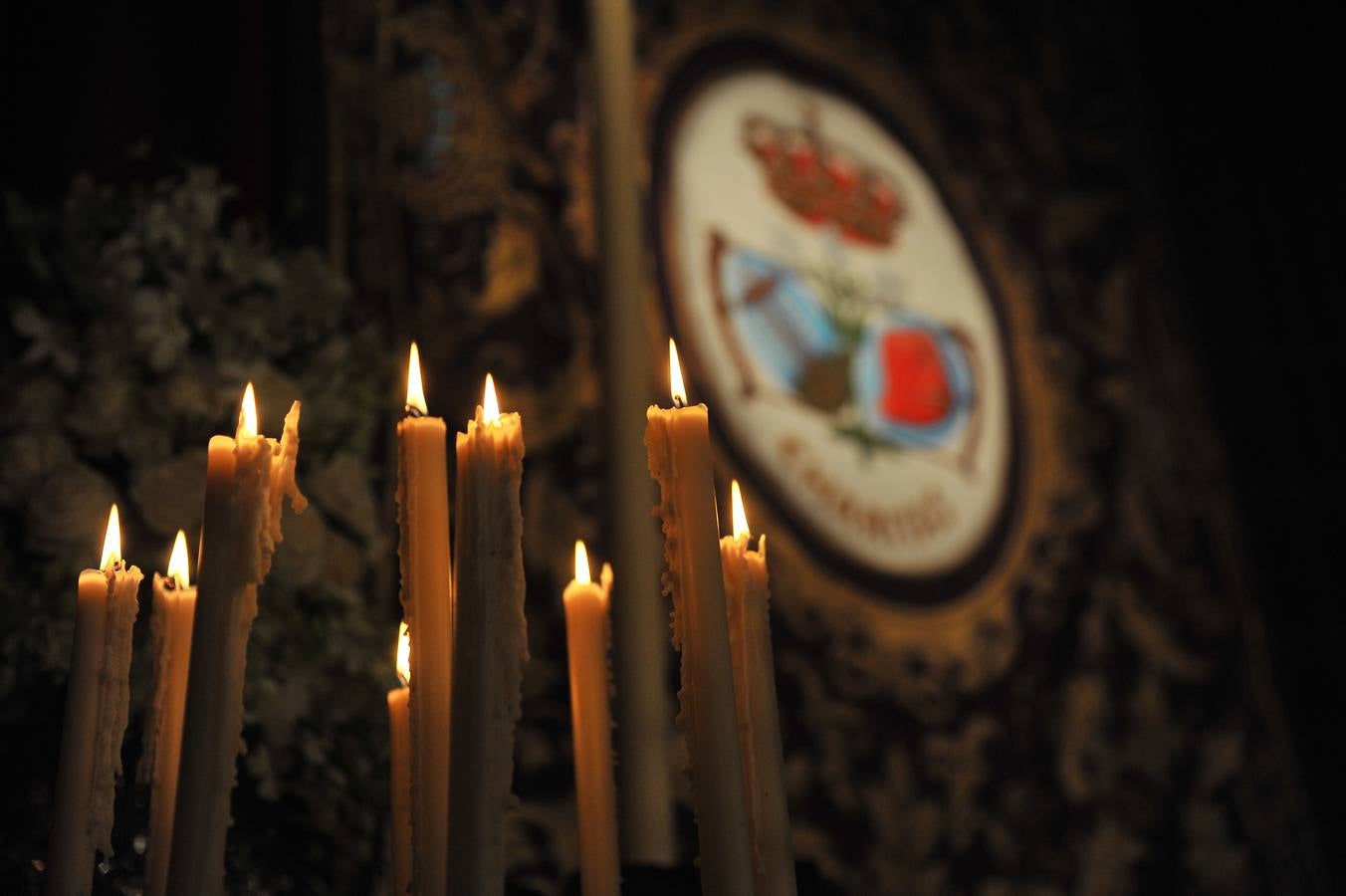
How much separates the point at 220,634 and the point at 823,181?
141 cm

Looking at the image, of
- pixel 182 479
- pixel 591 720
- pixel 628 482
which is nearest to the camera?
pixel 591 720

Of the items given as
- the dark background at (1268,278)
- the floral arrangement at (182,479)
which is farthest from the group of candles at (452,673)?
the dark background at (1268,278)

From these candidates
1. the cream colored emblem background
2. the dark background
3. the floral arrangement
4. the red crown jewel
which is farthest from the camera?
the dark background

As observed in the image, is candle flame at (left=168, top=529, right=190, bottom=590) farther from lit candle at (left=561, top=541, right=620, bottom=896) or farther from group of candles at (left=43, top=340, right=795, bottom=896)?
lit candle at (left=561, top=541, right=620, bottom=896)

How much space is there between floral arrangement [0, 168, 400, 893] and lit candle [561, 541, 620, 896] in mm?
282

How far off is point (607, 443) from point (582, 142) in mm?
591

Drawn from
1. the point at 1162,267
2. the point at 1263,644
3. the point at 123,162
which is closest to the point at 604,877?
the point at 123,162

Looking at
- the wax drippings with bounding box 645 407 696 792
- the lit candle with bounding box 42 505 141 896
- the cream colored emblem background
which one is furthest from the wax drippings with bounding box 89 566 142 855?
the cream colored emblem background

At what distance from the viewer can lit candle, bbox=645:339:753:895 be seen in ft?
1.41

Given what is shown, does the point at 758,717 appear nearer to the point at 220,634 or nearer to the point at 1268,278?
the point at 220,634

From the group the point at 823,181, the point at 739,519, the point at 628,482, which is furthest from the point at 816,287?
the point at 739,519

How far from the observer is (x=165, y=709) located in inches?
19.9

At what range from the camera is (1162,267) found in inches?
82.7

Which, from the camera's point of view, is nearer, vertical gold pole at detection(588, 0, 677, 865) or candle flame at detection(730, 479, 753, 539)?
candle flame at detection(730, 479, 753, 539)
